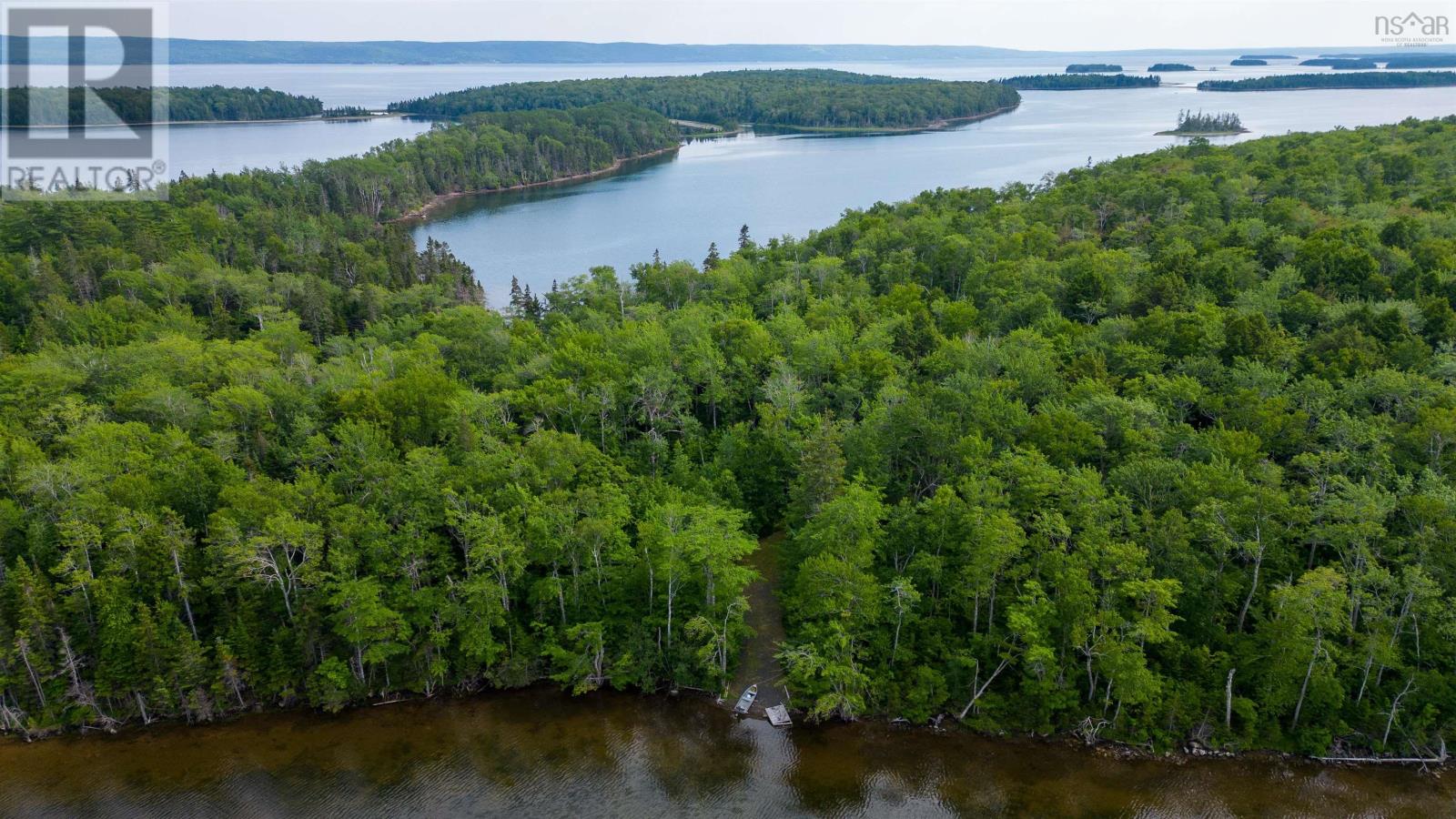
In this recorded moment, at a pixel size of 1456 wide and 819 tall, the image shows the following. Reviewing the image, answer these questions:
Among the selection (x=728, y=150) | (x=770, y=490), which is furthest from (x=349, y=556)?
(x=728, y=150)

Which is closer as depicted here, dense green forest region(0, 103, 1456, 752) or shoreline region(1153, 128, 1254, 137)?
dense green forest region(0, 103, 1456, 752)

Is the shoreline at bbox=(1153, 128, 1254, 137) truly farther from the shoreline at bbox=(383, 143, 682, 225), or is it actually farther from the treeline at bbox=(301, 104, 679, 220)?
the treeline at bbox=(301, 104, 679, 220)

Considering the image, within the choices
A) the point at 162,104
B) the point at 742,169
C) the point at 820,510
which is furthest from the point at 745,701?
the point at 162,104

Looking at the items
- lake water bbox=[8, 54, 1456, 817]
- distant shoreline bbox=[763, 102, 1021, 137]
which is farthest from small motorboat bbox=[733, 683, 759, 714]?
distant shoreline bbox=[763, 102, 1021, 137]

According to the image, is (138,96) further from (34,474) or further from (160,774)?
(160,774)

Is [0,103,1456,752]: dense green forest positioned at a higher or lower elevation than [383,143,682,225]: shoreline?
lower

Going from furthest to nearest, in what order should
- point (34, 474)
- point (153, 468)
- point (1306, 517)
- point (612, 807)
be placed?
1. point (153, 468)
2. point (34, 474)
3. point (1306, 517)
4. point (612, 807)
